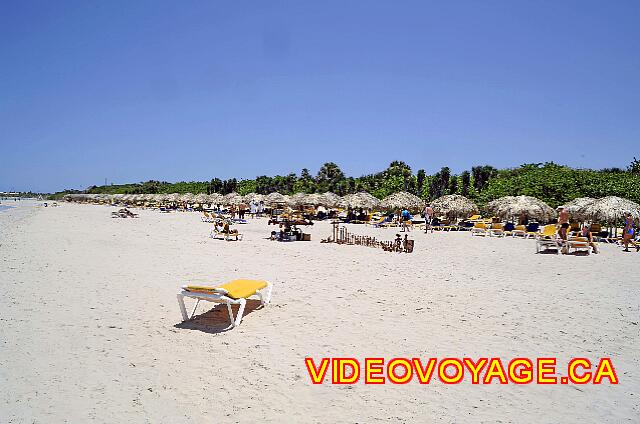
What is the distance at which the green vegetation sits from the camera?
92.2 feet

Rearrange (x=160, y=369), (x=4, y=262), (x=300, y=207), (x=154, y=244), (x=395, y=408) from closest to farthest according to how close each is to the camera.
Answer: (x=395, y=408), (x=160, y=369), (x=4, y=262), (x=154, y=244), (x=300, y=207)

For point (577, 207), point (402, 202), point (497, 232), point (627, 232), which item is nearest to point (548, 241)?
point (627, 232)

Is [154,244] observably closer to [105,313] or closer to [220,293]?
[105,313]

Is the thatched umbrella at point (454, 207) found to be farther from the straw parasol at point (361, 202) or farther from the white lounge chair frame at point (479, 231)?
the straw parasol at point (361, 202)

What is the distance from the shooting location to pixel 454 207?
79.9ft

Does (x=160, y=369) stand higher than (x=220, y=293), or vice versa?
(x=220, y=293)

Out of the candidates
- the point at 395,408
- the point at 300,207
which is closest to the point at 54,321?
the point at 395,408

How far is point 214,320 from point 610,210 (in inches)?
691

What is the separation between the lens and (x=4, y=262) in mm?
10633

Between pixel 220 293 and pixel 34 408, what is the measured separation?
238 centimetres

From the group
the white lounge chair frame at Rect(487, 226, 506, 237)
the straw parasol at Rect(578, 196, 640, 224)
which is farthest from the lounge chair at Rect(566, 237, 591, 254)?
the white lounge chair frame at Rect(487, 226, 506, 237)

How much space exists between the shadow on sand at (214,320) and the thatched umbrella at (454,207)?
65.0ft

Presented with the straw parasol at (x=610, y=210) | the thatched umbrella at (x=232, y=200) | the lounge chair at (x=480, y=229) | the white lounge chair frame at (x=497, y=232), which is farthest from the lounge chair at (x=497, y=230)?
the thatched umbrella at (x=232, y=200)

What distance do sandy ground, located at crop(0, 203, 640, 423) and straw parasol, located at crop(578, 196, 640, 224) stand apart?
8223mm
